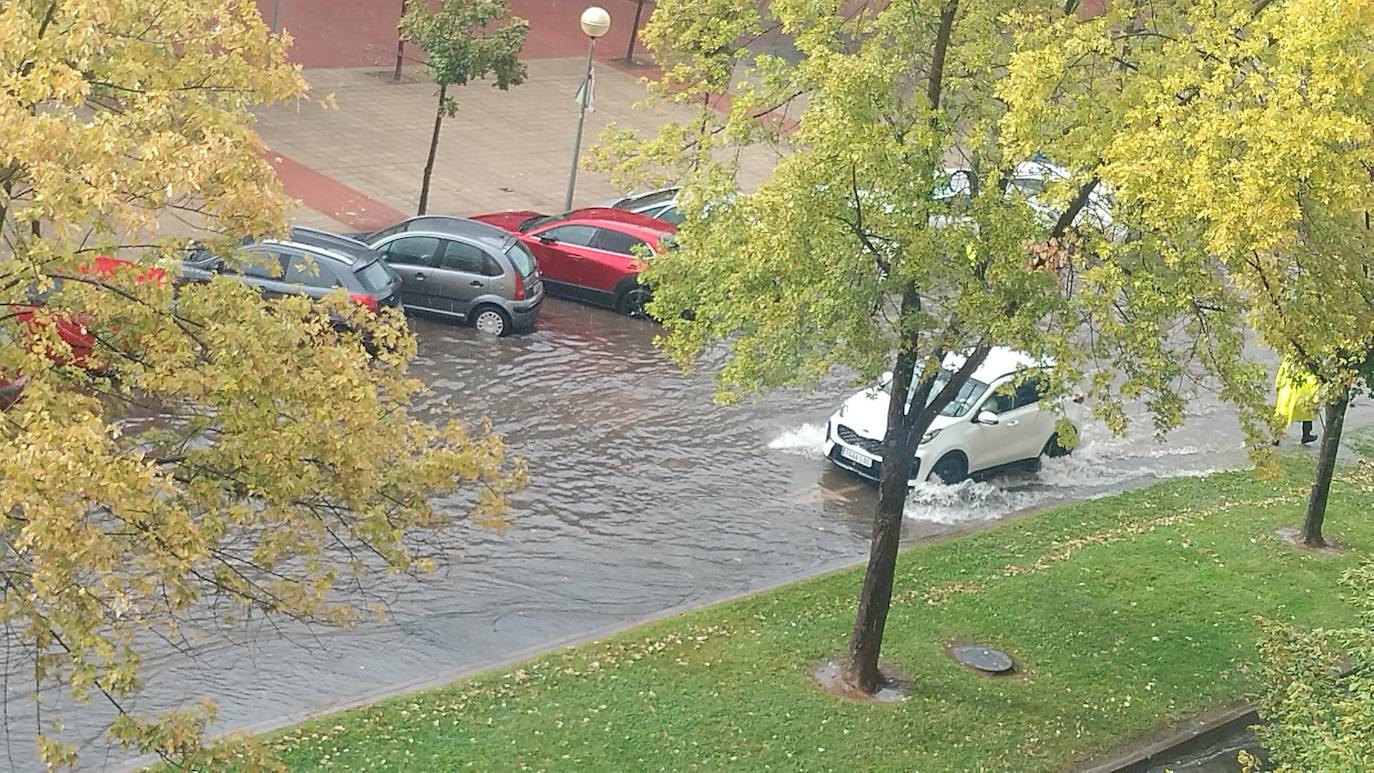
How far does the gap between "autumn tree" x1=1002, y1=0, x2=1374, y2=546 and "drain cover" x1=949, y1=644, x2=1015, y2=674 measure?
376 centimetres

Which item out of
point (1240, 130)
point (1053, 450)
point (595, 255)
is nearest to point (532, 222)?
point (595, 255)

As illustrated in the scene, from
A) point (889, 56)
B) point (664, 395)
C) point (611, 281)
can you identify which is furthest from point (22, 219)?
point (611, 281)

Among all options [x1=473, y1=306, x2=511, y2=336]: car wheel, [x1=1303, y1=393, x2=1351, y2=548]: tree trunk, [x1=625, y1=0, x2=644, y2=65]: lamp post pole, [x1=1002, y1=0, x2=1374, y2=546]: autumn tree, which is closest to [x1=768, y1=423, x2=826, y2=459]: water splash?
[x1=473, y1=306, x2=511, y2=336]: car wheel

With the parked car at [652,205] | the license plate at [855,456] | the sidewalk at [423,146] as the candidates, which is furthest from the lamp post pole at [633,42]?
the license plate at [855,456]

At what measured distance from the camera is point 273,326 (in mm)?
7461

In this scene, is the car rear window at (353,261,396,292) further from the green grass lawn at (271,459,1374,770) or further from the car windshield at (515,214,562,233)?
the green grass lawn at (271,459,1374,770)

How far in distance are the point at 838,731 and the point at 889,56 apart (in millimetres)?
5153

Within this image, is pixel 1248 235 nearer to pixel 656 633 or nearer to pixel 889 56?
pixel 889 56

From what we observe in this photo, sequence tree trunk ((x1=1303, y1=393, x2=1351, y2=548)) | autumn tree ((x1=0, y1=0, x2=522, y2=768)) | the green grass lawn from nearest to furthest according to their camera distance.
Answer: autumn tree ((x1=0, y1=0, x2=522, y2=768)), the green grass lawn, tree trunk ((x1=1303, y1=393, x2=1351, y2=548))

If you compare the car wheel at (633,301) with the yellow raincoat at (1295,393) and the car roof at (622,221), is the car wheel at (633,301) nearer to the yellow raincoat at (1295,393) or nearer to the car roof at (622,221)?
the car roof at (622,221)

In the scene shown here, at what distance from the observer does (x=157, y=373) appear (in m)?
7.23

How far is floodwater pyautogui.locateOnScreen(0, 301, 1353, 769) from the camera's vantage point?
12.2 metres

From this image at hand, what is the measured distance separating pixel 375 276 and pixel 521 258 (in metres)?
2.35

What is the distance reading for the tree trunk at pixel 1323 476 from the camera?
15.9m
